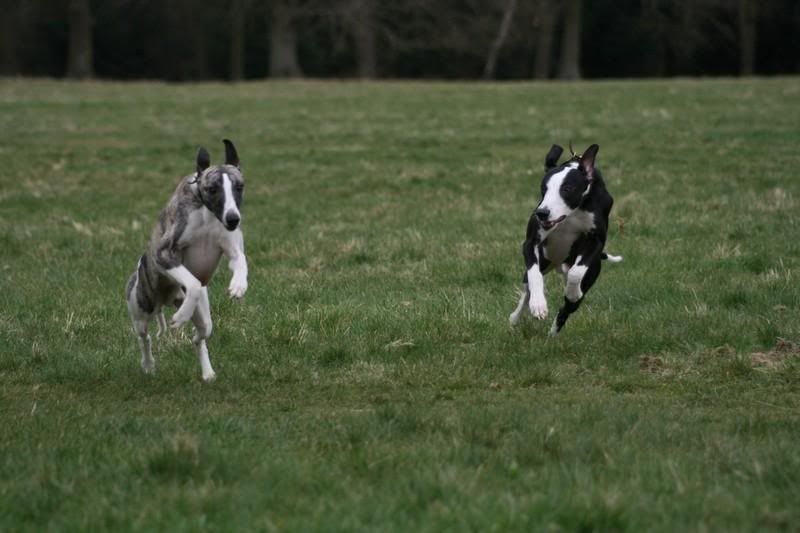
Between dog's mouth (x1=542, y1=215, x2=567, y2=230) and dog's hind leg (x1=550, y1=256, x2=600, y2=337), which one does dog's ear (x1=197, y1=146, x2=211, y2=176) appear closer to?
dog's mouth (x1=542, y1=215, x2=567, y2=230)

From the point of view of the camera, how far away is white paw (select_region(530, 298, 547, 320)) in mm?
8133

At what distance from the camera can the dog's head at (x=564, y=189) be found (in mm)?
8281

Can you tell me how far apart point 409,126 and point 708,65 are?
1582 inches

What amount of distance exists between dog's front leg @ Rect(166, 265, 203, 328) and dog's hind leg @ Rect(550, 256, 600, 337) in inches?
107

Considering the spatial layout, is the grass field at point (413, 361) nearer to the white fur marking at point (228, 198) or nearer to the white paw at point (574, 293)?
the white paw at point (574, 293)

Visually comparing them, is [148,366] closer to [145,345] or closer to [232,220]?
[145,345]

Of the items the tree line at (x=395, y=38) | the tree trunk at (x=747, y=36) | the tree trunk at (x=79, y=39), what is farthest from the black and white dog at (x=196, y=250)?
the tree trunk at (x=747, y=36)

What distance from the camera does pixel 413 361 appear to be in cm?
833

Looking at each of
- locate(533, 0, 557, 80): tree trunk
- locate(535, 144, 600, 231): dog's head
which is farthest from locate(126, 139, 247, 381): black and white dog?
locate(533, 0, 557, 80): tree trunk

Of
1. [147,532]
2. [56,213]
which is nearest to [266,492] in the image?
[147,532]

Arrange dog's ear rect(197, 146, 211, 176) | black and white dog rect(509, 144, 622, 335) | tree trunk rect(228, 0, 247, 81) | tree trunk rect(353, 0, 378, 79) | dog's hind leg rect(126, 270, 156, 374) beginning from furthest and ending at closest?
1. tree trunk rect(228, 0, 247, 81)
2. tree trunk rect(353, 0, 378, 79)
3. black and white dog rect(509, 144, 622, 335)
4. dog's hind leg rect(126, 270, 156, 374)
5. dog's ear rect(197, 146, 211, 176)

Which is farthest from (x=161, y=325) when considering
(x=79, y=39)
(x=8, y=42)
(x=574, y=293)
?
(x=8, y=42)

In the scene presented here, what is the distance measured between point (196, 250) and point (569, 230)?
2.76 metres

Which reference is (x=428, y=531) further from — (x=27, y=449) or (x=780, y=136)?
(x=780, y=136)
